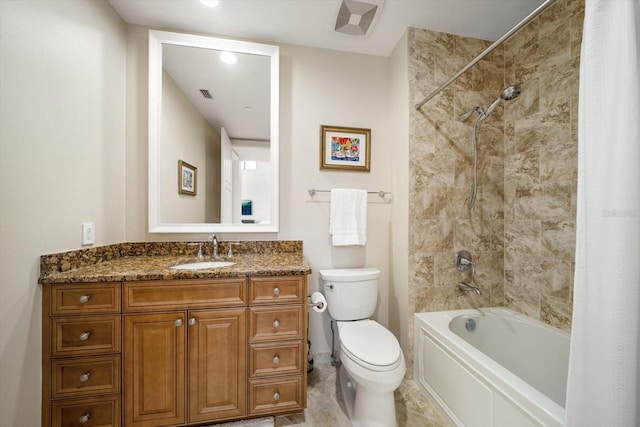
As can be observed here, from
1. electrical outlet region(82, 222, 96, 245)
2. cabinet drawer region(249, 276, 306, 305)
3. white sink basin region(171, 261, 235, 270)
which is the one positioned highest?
electrical outlet region(82, 222, 96, 245)

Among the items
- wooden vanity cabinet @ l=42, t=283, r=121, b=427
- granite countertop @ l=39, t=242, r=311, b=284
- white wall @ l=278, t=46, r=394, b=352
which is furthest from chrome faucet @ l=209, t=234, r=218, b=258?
wooden vanity cabinet @ l=42, t=283, r=121, b=427

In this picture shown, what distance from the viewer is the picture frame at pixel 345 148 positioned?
189 centimetres

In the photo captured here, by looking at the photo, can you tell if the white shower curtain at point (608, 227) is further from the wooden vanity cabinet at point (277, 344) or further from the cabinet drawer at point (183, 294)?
the cabinet drawer at point (183, 294)

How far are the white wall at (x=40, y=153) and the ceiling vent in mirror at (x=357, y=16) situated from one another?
1426 millimetres

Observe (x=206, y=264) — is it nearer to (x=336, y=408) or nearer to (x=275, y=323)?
(x=275, y=323)

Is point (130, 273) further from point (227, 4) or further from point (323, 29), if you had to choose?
point (323, 29)

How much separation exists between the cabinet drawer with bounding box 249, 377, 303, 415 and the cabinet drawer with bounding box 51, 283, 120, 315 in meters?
0.80

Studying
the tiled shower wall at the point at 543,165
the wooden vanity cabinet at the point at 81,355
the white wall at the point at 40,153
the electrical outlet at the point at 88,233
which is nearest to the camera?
the white wall at the point at 40,153

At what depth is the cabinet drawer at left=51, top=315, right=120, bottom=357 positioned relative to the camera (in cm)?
113

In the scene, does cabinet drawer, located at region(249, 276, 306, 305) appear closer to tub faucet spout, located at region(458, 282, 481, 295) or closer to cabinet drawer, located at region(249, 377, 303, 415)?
cabinet drawer, located at region(249, 377, 303, 415)

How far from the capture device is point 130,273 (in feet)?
3.92

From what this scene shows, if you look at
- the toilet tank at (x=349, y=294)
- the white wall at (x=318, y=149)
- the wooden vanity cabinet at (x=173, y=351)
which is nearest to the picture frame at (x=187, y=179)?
the white wall at (x=318, y=149)

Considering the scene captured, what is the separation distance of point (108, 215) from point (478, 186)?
2479mm

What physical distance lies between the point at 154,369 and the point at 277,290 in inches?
27.0
